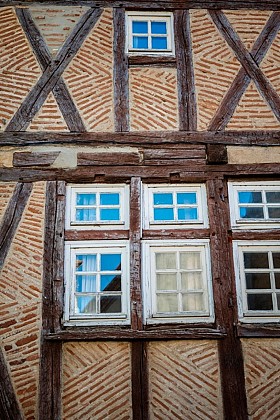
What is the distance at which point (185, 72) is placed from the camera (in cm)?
729

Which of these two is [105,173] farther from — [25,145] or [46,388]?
[46,388]

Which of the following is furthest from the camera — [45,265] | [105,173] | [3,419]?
[105,173]

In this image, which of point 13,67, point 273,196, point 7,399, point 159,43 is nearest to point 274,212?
point 273,196

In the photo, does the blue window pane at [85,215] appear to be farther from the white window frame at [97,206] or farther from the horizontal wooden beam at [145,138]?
the horizontal wooden beam at [145,138]

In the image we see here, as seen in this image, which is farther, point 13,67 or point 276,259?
point 13,67

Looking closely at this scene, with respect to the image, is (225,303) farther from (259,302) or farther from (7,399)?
(7,399)

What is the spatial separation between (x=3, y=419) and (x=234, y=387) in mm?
2293

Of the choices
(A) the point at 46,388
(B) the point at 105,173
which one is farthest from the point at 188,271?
(A) the point at 46,388

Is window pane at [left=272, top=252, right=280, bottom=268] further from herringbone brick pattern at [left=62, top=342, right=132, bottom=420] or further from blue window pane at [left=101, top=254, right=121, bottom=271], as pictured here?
herringbone brick pattern at [left=62, top=342, right=132, bottom=420]

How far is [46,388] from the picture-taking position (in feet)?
18.8

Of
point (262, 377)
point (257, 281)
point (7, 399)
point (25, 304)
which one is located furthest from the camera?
point (257, 281)

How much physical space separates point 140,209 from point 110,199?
0.40 m

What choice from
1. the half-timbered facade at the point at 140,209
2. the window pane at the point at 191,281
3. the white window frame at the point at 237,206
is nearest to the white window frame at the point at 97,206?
the half-timbered facade at the point at 140,209

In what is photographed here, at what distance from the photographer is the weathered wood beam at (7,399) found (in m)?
5.65
